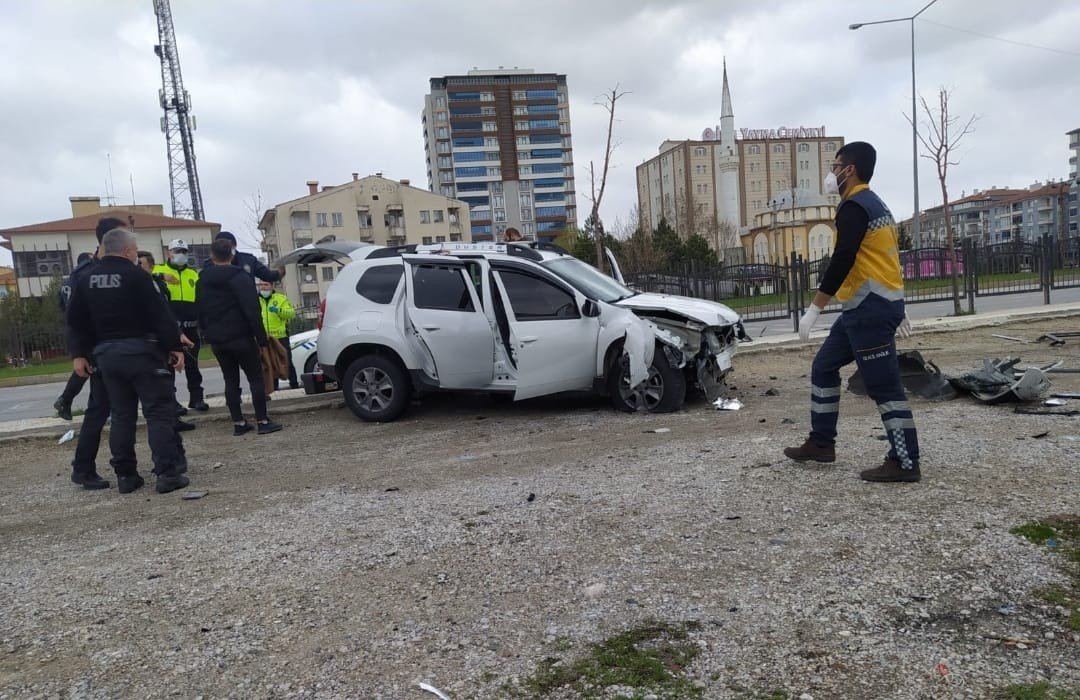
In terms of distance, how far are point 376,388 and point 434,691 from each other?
555cm

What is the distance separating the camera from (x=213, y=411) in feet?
28.7

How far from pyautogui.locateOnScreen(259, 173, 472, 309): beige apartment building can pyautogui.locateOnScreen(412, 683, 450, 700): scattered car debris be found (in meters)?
68.2

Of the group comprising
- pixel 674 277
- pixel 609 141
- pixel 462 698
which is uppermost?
pixel 609 141

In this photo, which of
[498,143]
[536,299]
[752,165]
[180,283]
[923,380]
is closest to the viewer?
[923,380]

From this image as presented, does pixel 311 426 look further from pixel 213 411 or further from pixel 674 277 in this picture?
pixel 674 277

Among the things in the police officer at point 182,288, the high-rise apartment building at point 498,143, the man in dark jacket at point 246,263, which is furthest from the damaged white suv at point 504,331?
the high-rise apartment building at point 498,143

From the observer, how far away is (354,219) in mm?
73812

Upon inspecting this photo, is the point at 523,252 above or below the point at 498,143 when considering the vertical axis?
below

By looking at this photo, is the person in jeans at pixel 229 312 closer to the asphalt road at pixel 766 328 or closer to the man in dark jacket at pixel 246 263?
the man in dark jacket at pixel 246 263

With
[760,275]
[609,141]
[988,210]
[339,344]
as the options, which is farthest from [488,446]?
[988,210]

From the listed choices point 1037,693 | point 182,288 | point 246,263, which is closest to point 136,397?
point 246,263

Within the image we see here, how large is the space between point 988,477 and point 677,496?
6.22 feet

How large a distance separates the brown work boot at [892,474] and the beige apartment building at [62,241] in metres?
60.2

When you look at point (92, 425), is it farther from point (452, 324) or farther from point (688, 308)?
point (688, 308)
